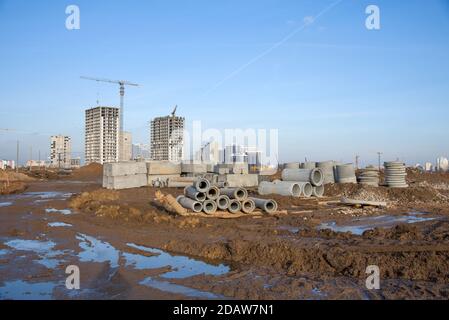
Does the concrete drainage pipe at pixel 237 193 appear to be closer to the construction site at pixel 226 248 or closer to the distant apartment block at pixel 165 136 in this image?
the construction site at pixel 226 248

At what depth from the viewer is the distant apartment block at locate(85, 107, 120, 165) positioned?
3556 inches

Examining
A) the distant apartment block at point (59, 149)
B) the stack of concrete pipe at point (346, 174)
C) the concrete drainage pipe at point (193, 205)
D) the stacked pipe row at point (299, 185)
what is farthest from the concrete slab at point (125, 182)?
the distant apartment block at point (59, 149)

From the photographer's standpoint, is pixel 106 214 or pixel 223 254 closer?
pixel 223 254

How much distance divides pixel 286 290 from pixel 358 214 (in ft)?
27.5

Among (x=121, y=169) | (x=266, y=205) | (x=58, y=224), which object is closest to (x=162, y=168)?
(x=121, y=169)

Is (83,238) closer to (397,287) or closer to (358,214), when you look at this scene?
(397,287)

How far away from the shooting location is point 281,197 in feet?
51.5

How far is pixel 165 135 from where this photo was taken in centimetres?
7419

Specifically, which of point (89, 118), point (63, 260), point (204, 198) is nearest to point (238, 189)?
point (204, 198)

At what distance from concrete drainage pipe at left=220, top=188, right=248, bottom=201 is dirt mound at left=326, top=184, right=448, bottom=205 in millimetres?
7034

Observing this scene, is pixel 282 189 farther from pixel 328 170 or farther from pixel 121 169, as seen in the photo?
pixel 121 169

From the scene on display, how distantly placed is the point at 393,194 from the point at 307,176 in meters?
4.10

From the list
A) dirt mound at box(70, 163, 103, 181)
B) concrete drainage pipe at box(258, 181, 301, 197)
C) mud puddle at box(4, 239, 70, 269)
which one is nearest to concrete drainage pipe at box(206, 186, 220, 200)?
mud puddle at box(4, 239, 70, 269)
